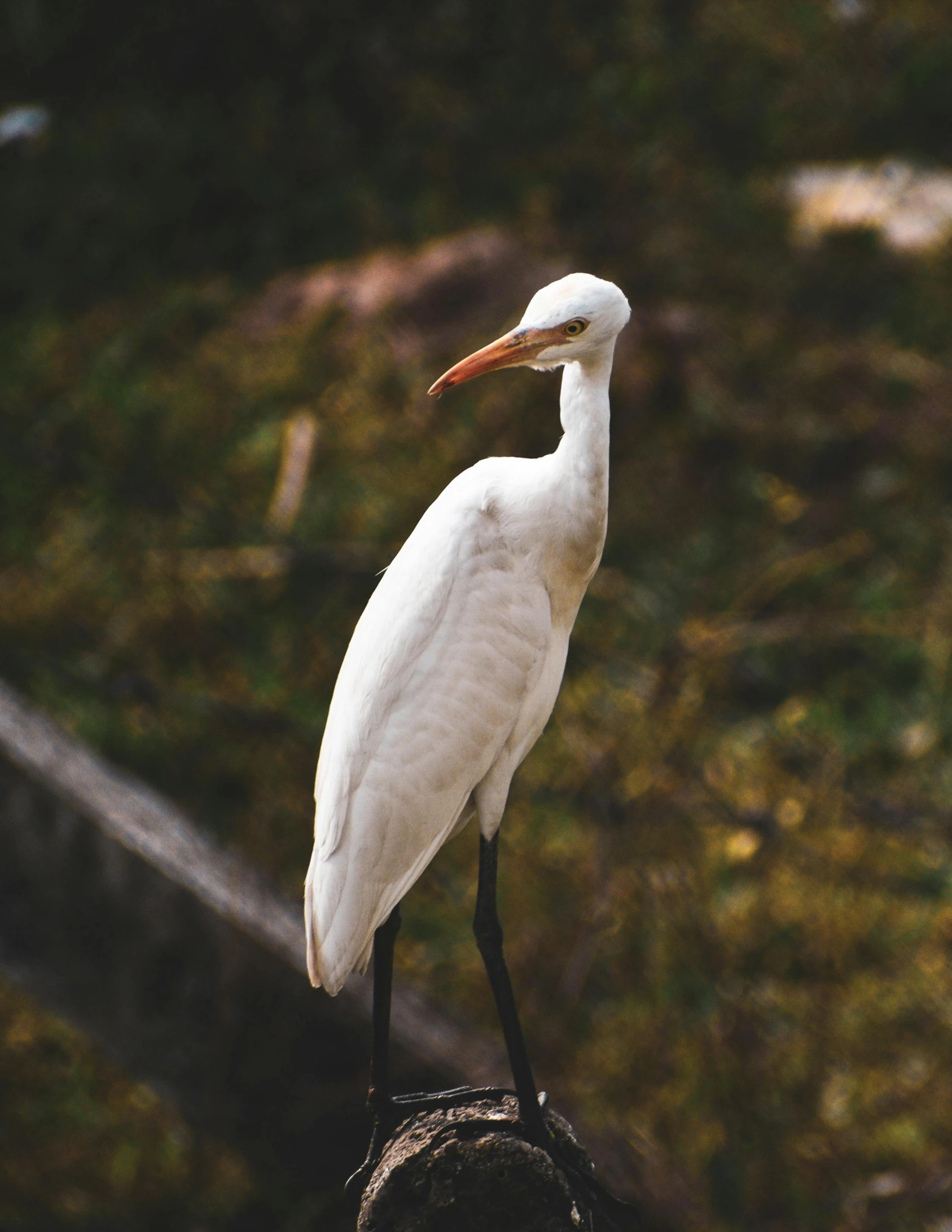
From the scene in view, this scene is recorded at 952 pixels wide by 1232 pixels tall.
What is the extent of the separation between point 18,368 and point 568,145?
2069 millimetres

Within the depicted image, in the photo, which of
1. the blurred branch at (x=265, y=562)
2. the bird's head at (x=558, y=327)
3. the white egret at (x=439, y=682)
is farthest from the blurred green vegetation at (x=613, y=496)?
the bird's head at (x=558, y=327)

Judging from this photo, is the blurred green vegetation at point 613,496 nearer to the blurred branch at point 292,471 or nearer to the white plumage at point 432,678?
the blurred branch at point 292,471

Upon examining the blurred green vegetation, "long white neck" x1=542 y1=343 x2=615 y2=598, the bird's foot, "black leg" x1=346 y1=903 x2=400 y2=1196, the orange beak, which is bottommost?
the blurred green vegetation

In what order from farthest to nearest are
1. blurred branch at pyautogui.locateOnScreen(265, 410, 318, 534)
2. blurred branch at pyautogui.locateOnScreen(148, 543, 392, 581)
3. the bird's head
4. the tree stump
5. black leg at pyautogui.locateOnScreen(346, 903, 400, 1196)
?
blurred branch at pyautogui.locateOnScreen(265, 410, 318, 534)
blurred branch at pyautogui.locateOnScreen(148, 543, 392, 581)
black leg at pyautogui.locateOnScreen(346, 903, 400, 1196)
the tree stump
the bird's head

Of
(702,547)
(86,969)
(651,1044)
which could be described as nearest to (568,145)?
(702,547)

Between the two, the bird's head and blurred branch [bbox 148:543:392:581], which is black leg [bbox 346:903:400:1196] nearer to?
the bird's head

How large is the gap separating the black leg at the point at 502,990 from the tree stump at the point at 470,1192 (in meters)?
0.06

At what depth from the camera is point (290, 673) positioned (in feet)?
10.2

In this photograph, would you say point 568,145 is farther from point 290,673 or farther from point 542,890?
point 542,890

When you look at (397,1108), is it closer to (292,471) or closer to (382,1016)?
(382,1016)

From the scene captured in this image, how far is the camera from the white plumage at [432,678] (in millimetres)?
1250

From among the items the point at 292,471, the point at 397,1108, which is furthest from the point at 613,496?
the point at 397,1108

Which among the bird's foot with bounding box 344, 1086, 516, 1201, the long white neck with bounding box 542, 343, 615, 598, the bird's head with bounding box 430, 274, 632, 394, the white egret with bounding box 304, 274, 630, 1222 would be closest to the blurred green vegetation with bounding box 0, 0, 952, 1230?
the bird's foot with bounding box 344, 1086, 516, 1201

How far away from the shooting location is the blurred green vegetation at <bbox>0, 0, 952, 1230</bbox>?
7.86 ft
